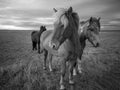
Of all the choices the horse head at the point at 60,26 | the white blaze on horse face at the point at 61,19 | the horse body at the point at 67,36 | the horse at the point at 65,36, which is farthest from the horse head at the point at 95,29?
the white blaze on horse face at the point at 61,19

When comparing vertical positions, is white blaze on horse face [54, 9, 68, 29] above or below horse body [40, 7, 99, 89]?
above

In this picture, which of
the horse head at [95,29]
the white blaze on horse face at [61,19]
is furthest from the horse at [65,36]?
the horse head at [95,29]

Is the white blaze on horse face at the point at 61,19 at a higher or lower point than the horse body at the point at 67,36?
higher

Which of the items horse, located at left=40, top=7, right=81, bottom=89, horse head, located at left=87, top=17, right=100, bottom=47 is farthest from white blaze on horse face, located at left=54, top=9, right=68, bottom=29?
horse head, located at left=87, top=17, right=100, bottom=47

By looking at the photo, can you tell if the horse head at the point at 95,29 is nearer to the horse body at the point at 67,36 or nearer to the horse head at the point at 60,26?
the horse body at the point at 67,36

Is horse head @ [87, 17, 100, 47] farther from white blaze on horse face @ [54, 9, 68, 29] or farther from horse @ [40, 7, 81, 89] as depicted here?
white blaze on horse face @ [54, 9, 68, 29]

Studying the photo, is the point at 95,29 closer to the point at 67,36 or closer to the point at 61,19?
the point at 67,36

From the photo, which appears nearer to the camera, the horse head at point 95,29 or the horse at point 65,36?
the horse at point 65,36

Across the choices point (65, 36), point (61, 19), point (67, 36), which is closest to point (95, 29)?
point (67, 36)

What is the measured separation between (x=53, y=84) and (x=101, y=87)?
1864 millimetres

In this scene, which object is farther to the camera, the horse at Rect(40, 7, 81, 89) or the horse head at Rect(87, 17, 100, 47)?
the horse head at Rect(87, 17, 100, 47)

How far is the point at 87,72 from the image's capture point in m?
5.05

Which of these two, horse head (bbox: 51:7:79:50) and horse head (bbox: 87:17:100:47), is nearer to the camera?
horse head (bbox: 51:7:79:50)

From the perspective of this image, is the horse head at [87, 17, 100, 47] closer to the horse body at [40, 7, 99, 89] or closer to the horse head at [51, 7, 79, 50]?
the horse body at [40, 7, 99, 89]
